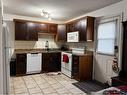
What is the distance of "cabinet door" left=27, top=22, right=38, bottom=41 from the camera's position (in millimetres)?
5125

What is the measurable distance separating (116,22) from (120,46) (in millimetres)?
733

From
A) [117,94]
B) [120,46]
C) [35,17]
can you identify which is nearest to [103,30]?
[120,46]

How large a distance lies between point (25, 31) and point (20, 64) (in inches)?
56.4

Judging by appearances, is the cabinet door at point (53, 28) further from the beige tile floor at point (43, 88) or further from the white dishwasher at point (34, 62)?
the beige tile floor at point (43, 88)

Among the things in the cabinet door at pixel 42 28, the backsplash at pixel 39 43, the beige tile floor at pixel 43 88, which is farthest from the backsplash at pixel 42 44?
the beige tile floor at pixel 43 88

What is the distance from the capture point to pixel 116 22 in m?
3.44

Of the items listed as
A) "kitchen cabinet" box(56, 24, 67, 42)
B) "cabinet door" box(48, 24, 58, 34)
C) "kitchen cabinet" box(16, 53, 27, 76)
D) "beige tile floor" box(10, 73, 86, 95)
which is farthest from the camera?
"kitchen cabinet" box(56, 24, 67, 42)

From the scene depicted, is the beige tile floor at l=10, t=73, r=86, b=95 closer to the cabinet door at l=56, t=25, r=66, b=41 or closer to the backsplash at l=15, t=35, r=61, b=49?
the backsplash at l=15, t=35, r=61, b=49

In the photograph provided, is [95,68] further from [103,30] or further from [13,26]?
[13,26]

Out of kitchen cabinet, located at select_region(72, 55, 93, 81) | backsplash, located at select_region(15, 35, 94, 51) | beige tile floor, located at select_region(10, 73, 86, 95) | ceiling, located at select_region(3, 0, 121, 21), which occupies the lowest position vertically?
beige tile floor, located at select_region(10, 73, 86, 95)

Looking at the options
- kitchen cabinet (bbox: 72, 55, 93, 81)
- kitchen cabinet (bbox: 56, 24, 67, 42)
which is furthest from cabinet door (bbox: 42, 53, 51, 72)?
kitchen cabinet (bbox: 72, 55, 93, 81)

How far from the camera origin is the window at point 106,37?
3.59 meters

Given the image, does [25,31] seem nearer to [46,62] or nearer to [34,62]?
[34,62]

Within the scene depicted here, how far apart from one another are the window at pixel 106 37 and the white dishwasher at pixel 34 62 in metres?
2.48
